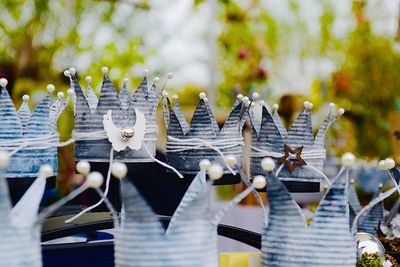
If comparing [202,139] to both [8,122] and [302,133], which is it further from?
[8,122]

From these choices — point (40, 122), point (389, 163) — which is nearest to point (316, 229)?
point (389, 163)

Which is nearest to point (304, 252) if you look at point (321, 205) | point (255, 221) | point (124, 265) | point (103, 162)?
point (321, 205)

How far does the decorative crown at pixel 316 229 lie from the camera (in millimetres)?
585

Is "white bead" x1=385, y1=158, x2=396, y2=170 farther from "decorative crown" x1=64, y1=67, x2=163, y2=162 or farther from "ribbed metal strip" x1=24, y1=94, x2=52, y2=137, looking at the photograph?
"ribbed metal strip" x1=24, y1=94, x2=52, y2=137

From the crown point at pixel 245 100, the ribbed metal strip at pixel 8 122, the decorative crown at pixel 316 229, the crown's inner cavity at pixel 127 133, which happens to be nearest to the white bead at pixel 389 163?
the decorative crown at pixel 316 229

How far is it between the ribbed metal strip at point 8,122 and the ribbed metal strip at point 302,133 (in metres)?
0.34

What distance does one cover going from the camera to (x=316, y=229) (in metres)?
0.59

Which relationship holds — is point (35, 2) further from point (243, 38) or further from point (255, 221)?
point (255, 221)

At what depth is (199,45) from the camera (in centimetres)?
370

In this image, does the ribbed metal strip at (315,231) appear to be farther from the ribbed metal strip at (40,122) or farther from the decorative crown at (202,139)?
the ribbed metal strip at (40,122)

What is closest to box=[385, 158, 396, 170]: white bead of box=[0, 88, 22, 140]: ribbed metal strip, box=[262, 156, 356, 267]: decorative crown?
box=[262, 156, 356, 267]: decorative crown

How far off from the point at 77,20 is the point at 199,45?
75 centimetres

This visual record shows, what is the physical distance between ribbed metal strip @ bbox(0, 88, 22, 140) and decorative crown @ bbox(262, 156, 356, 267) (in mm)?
308

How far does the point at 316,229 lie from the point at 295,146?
214mm
